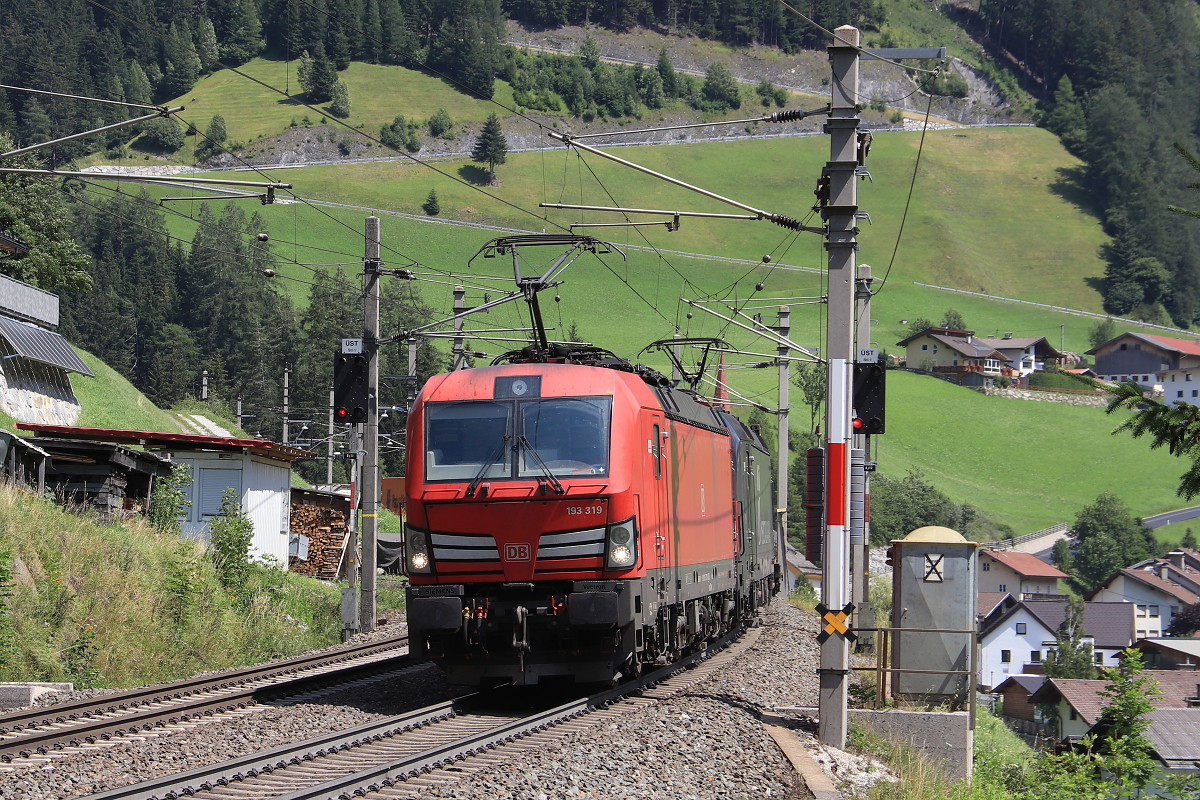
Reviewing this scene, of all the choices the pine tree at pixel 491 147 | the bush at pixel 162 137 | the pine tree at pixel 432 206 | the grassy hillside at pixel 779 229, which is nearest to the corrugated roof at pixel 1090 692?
the grassy hillside at pixel 779 229

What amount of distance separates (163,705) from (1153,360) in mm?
125444

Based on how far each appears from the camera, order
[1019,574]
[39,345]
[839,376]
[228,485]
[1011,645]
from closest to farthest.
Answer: [839,376] < [228,485] < [39,345] < [1011,645] < [1019,574]

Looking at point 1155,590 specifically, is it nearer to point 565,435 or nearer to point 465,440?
point 565,435

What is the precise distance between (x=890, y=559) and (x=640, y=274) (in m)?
113

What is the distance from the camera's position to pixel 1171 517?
9644 cm

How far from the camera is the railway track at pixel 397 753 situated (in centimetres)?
867

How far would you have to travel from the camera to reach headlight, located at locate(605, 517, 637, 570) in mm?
12867

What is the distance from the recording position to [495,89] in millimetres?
187750

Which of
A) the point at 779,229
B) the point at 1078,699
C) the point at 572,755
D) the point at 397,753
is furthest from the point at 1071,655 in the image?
the point at 779,229

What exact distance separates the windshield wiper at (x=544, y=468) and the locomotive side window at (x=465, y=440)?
0.56 ft

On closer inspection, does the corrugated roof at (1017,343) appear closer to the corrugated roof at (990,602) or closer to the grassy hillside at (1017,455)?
→ the grassy hillside at (1017,455)

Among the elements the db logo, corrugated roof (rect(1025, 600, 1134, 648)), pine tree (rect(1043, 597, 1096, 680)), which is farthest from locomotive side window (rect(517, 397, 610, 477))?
corrugated roof (rect(1025, 600, 1134, 648))

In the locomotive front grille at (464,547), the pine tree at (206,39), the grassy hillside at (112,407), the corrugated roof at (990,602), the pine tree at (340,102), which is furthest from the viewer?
the pine tree at (206,39)

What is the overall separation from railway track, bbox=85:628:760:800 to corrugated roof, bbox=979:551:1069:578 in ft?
249
